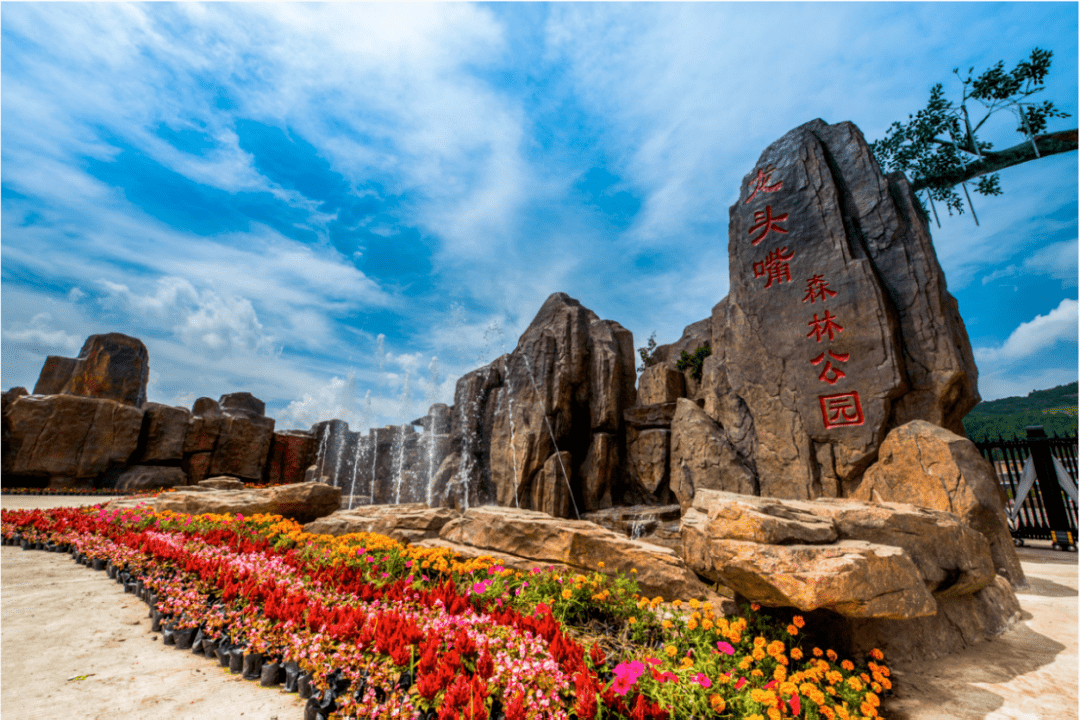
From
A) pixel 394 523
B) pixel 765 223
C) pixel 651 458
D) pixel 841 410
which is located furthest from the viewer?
pixel 651 458

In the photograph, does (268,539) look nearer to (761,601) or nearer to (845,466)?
(761,601)

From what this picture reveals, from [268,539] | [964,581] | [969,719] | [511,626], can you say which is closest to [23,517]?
[268,539]

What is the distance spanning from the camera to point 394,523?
242 inches

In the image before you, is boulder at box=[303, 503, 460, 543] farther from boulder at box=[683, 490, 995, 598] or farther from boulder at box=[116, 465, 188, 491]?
boulder at box=[116, 465, 188, 491]

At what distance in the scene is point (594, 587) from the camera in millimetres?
3641

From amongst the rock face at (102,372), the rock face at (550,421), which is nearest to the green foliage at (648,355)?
the rock face at (550,421)

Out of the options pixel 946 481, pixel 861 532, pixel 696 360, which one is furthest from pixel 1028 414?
pixel 861 532

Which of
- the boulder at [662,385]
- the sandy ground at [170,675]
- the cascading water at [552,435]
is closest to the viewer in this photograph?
the sandy ground at [170,675]

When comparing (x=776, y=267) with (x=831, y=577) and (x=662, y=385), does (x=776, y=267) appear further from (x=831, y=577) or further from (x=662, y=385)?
(x=831, y=577)

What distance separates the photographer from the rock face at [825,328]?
277 inches

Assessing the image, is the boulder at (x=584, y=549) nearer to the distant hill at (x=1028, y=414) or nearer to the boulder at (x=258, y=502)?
the boulder at (x=258, y=502)

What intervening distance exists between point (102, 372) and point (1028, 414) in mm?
46918

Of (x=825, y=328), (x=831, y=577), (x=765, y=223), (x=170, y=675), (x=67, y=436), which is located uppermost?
(x=765, y=223)

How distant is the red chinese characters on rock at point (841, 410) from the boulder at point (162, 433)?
2006 cm
